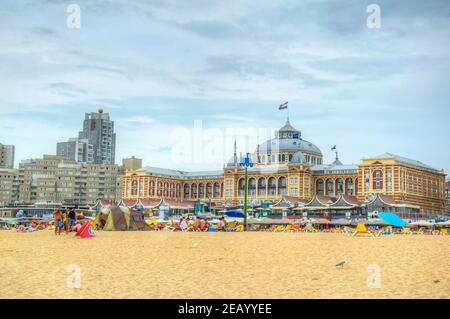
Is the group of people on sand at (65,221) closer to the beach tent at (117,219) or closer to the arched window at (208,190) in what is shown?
the beach tent at (117,219)

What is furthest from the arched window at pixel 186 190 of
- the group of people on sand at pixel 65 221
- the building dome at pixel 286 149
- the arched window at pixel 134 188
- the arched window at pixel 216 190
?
the group of people on sand at pixel 65 221

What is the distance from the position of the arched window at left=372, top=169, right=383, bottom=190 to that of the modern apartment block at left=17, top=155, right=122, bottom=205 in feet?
263

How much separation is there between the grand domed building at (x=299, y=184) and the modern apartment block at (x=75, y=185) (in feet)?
85.6

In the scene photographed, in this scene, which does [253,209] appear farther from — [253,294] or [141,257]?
[253,294]

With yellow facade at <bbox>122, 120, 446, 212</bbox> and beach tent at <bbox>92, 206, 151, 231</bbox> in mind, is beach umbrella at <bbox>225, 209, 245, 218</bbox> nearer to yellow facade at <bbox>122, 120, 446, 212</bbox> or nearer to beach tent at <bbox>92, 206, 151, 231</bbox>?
beach tent at <bbox>92, 206, 151, 231</bbox>

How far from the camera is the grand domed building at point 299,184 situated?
335 ft

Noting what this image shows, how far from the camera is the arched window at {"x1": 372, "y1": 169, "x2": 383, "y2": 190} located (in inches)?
4134

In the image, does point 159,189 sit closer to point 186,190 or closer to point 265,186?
point 186,190

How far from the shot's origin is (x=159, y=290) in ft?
44.6

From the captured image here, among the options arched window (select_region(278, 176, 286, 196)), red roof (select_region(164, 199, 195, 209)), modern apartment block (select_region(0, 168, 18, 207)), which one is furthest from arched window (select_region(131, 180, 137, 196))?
modern apartment block (select_region(0, 168, 18, 207))

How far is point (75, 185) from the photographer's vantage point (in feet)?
535

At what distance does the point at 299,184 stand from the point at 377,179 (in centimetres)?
1886
